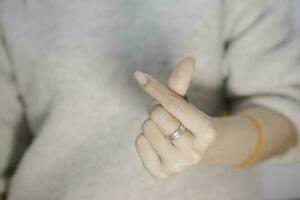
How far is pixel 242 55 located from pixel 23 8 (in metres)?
0.37

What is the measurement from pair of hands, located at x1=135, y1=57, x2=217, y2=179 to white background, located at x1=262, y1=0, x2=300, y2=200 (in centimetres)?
66

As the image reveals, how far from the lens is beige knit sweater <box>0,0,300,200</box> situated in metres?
0.69

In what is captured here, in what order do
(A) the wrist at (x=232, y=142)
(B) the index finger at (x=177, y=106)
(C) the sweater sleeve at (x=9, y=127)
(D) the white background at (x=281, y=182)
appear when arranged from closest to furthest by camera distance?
(B) the index finger at (x=177, y=106) → (A) the wrist at (x=232, y=142) → (C) the sweater sleeve at (x=9, y=127) → (D) the white background at (x=281, y=182)

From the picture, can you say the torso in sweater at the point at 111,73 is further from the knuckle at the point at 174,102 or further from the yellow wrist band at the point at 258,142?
the knuckle at the point at 174,102

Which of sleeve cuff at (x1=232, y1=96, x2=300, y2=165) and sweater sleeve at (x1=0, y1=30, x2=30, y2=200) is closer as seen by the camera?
sleeve cuff at (x1=232, y1=96, x2=300, y2=165)

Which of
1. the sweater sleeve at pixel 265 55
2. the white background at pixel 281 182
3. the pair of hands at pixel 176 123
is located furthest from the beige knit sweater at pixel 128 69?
the white background at pixel 281 182

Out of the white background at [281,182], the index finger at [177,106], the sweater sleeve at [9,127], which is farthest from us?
the white background at [281,182]

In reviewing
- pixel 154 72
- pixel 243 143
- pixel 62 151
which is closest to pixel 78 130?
pixel 62 151

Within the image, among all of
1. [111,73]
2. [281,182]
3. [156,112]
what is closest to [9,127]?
[111,73]

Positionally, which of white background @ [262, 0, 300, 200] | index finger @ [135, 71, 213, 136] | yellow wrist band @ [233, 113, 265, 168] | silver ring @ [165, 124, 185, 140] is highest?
index finger @ [135, 71, 213, 136]

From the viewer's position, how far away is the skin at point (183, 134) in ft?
1.70

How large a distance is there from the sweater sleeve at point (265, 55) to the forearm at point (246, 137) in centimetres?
2

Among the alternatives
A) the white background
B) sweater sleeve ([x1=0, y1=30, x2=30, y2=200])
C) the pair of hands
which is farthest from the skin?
the white background

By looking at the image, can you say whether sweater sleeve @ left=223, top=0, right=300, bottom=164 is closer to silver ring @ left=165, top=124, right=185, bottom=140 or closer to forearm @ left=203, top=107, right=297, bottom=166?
forearm @ left=203, top=107, right=297, bottom=166
